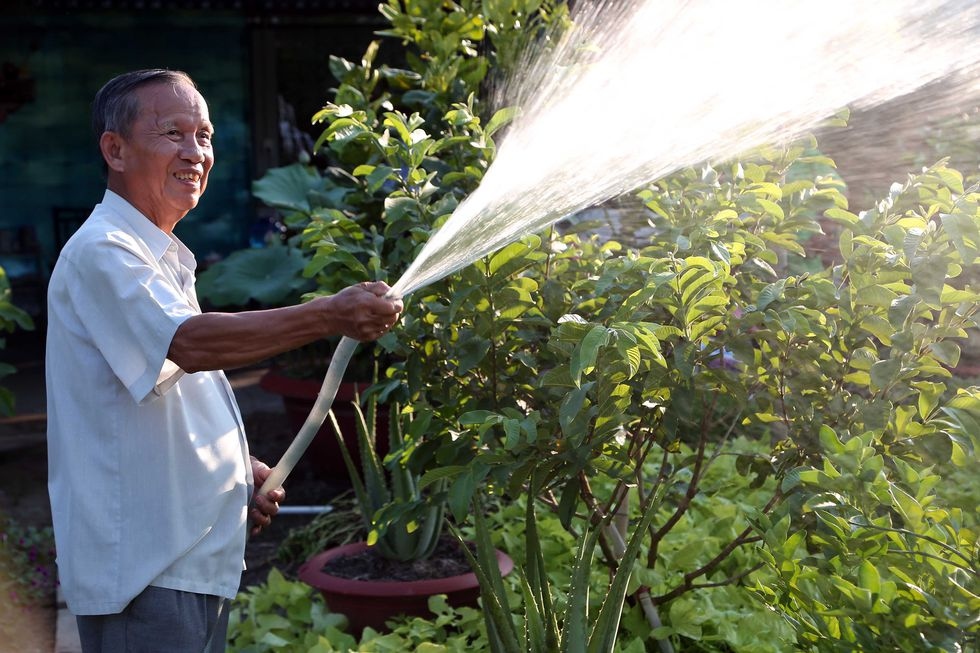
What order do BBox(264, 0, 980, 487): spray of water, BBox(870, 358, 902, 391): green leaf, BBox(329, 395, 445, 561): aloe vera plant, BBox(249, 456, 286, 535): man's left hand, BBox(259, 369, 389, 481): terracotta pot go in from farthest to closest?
BBox(259, 369, 389, 481): terracotta pot
BBox(329, 395, 445, 561): aloe vera plant
BBox(264, 0, 980, 487): spray of water
BBox(249, 456, 286, 535): man's left hand
BBox(870, 358, 902, 391): green leaf

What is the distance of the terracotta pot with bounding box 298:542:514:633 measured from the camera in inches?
139

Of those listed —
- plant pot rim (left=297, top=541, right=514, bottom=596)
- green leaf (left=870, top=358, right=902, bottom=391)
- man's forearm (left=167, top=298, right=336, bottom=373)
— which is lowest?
plant pot rim (left=297, top=541, right=514, bottom=596)

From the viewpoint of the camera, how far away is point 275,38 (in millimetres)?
9367

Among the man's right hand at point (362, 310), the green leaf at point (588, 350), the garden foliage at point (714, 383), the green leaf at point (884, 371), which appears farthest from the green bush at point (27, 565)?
the green leaf at point (884, 371)

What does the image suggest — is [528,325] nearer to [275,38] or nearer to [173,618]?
[173,618]

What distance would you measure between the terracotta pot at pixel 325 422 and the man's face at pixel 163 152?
121 inches

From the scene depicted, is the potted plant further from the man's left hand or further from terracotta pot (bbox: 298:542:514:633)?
the man's left hand

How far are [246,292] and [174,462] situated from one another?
4.69 metres

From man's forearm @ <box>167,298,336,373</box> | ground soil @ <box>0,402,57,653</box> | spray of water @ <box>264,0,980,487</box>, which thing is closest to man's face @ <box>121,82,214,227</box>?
man's forearm @ <box>167,298,336,373</box>

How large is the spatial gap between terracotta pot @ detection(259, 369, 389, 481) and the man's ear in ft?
10.2

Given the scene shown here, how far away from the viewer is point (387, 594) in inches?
138

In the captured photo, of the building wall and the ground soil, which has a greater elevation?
the building wall

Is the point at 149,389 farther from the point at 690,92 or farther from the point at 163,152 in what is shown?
the point at 690,92

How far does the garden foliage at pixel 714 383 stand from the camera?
6.75 feet
